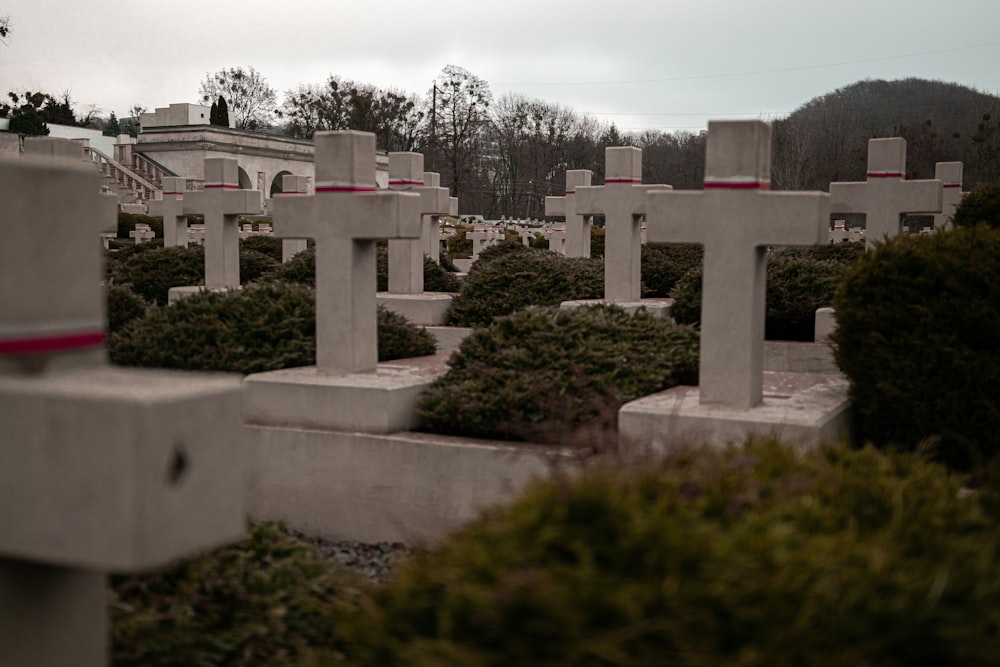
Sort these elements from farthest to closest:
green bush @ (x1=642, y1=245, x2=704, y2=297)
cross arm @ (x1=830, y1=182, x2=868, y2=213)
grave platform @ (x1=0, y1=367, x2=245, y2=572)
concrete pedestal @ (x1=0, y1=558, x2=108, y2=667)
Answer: green bush @ (x1=642, y1=245, x2=704, y2=297), cross arm @ (x1=830, y1=182, x2=868, y2=213), concrete pedestal @ (x1=0, y1=558, x2=108, y2=667), grave platform @ (x1=0, y1=367, x2=245, y2=572)

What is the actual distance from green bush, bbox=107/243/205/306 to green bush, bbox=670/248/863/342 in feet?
27.5

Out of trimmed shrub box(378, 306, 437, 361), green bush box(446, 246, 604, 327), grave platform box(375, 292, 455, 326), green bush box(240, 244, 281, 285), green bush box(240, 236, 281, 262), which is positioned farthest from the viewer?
green bush box(240, 236, 281, 262)

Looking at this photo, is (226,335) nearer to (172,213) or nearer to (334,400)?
(334,400)

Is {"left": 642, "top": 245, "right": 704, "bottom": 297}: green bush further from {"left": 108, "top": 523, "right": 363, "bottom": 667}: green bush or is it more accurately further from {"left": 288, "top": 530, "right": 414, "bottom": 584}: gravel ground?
{"left": 108, "top": 523, "right": 363, "bottom": 667}: green bush

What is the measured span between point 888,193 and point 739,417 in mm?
7400

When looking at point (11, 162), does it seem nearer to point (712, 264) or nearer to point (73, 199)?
point (73, 199)

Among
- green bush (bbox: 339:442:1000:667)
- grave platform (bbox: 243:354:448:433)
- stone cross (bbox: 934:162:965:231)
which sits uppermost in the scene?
stone cross (bbox: 934:162:965:231)

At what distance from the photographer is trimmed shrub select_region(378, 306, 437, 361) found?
9945mm

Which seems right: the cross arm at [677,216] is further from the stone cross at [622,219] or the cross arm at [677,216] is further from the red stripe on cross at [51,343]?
the stone cross at [622,219]

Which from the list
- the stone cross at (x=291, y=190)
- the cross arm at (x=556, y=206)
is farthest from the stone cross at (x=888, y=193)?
the cross arm at (x=556, y=206)

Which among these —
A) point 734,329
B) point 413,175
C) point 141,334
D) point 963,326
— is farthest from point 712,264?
point 413,175

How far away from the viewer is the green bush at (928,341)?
6.90m

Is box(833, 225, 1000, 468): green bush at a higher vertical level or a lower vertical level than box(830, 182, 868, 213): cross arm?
lower

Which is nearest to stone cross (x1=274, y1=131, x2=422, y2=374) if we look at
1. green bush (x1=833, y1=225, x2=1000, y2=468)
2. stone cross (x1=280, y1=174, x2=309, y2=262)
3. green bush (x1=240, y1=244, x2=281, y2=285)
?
green bush (x1=833, y1=225, x2=1000, y2=468)
